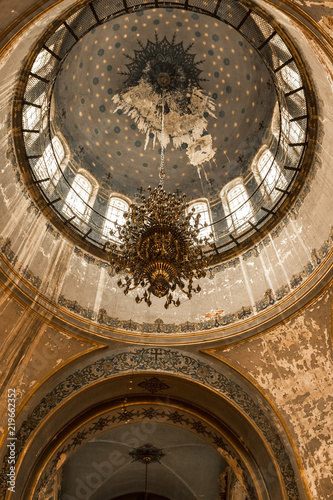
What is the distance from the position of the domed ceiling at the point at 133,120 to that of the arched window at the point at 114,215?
34cm

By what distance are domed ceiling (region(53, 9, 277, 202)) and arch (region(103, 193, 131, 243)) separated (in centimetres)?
26

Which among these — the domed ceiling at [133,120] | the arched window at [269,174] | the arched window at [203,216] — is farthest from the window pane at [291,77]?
the arched window at [203,216]

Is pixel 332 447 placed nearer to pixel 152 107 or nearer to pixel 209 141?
pixel 209 141

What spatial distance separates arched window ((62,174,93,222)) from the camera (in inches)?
411

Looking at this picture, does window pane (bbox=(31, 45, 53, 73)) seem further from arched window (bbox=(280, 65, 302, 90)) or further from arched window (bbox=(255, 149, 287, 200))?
arched window (bbox=(255, 149, 287, 200))

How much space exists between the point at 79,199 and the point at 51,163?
1.08m

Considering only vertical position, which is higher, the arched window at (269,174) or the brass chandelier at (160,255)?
the arched window at (269,174)

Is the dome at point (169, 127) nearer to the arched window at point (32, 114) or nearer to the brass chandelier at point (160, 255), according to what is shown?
the arched window at point (32, 114)

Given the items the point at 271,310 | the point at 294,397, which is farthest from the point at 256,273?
the point at 294,397

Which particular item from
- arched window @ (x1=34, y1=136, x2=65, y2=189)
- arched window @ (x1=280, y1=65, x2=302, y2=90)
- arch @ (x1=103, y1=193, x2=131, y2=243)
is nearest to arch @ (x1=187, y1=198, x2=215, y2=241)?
arch @ (x1=103, y1=193, x2=131, y2=243)

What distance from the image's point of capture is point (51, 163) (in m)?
10.4

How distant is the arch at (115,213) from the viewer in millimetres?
11082

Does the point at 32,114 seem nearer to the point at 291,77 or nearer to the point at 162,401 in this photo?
the point at 291,77

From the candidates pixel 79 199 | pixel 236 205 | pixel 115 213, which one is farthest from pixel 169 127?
pixel 79 199
